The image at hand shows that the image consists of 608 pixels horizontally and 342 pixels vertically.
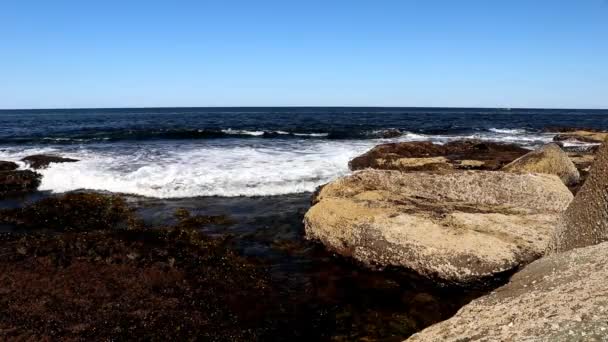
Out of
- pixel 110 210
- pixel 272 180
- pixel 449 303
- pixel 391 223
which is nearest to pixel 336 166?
pixel 272 180

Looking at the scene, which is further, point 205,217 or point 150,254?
point 205,217

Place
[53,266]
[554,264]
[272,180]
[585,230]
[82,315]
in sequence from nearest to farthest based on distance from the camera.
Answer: [554,264] → [585,230] → [82,315] → [53,266] → [272,180]

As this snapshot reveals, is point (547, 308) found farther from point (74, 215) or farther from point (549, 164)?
point (74, 215)

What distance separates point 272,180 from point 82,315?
909 centimetres

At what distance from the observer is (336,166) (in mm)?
17219

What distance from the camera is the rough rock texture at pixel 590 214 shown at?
5.02 metres

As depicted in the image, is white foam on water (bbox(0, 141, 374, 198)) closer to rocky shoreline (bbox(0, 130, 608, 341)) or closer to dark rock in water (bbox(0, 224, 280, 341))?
rocky shoreline (bbox(0, 130, 608, 341))

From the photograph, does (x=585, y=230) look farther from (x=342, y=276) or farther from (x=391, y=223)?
(x=342, y=276)

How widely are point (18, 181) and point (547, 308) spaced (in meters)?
15.7

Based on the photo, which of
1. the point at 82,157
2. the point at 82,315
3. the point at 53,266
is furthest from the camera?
the point at 82,157

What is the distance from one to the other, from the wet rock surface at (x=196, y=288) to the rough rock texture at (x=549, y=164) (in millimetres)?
6872

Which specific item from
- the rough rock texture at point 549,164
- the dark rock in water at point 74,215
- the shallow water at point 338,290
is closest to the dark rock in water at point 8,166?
the dark rock in water at point 74,215

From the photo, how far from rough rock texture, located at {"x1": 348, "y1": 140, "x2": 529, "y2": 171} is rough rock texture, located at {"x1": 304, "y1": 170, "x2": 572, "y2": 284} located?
3703 mm

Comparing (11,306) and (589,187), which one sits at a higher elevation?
(589,187)
